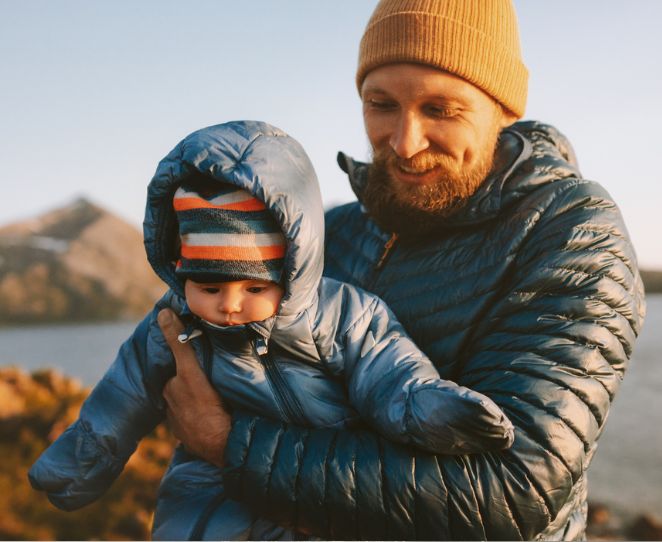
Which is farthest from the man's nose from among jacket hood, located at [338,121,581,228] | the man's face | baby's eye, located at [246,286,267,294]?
baby's eye, located at [246,286,267,294]

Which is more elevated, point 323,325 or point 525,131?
point 525,131

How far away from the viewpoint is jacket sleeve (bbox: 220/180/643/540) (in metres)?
1.78

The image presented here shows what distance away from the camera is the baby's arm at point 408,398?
1.68 m

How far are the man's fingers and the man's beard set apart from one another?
2.98 ft

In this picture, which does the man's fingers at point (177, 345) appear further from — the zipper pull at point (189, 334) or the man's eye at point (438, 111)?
the man's eye at point (438, 111)

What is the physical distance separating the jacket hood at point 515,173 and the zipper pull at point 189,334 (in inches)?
38.3

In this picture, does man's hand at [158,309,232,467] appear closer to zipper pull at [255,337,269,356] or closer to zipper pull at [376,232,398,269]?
zipper pull at [255,337,269,356]

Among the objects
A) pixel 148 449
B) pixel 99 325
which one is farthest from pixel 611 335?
pixel 99 325

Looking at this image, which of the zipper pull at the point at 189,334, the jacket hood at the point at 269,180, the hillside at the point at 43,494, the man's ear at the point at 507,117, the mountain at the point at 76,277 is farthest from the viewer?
the mountain at the point at 76,277

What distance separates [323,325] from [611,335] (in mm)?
866

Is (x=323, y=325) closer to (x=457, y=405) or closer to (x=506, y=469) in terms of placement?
(x=457, y=405)

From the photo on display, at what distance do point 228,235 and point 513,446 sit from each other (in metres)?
0.98

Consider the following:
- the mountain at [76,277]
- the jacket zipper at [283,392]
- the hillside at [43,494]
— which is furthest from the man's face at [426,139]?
the mountain at [76,277]

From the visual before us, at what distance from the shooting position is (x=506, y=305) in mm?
2084
